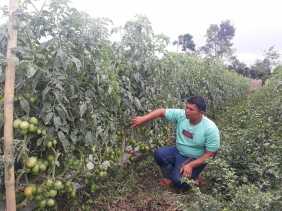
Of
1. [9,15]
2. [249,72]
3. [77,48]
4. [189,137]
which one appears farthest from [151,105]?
[249,72]

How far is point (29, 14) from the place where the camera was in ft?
9.22

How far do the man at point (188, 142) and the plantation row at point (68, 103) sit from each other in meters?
0.43

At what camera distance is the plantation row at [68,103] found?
280cm

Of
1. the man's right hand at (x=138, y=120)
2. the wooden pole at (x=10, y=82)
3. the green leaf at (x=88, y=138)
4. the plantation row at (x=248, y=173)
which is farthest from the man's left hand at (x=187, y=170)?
the wooden pole at (x=10, y=82)

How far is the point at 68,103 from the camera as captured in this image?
10.2 ft

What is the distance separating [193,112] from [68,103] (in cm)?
143

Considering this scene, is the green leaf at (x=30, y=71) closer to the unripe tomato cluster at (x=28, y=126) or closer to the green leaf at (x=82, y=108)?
the unripe tomato cluster at (x=28, y=126)

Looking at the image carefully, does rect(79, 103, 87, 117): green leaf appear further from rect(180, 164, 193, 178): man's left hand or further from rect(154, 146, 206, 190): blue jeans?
rect(154, 146, 206, 190): blue jeans

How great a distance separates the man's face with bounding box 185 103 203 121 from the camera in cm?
409

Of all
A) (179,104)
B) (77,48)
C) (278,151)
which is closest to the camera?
(77,48)

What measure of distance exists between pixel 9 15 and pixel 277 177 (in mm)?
2415

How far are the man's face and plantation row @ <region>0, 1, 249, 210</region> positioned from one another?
467mm

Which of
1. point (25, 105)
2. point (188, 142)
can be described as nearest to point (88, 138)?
point (25, 105)

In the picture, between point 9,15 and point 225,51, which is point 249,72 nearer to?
point 225,51
